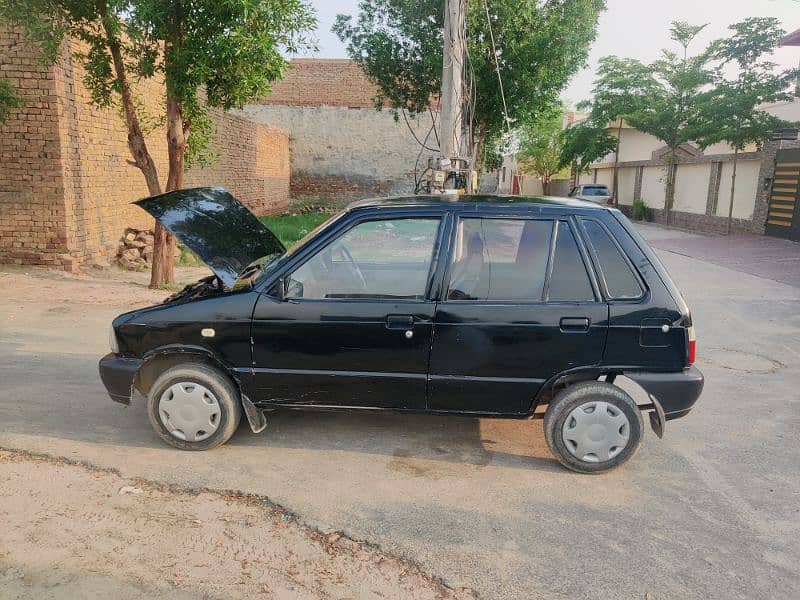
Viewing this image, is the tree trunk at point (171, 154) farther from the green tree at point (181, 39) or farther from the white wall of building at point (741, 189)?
the white wall of building at point (741, 189)

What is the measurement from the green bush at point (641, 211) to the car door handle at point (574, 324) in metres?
29.2

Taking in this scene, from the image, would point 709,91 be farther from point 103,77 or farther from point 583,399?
point 583,399

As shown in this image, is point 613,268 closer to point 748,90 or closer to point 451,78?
point 451,78

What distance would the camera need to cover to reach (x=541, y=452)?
173 inches

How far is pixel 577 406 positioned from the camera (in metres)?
3.95

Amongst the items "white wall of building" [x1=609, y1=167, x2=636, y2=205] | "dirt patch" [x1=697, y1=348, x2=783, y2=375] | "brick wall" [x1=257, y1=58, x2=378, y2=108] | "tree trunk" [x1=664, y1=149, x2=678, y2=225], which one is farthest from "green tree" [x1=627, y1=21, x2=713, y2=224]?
"dirt patch" [x1=697, y1=348, x2=783, y2=375]

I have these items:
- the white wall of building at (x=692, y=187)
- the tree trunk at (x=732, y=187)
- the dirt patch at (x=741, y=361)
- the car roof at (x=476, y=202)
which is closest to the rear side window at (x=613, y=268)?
the car roof at (x=476, y=202)

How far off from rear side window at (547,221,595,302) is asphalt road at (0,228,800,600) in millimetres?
1142

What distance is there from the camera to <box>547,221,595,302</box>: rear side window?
393 centimetres

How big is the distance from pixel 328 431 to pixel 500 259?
1786mm

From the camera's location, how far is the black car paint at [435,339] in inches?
153

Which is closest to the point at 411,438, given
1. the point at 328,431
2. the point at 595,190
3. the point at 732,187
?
the point at 328,431

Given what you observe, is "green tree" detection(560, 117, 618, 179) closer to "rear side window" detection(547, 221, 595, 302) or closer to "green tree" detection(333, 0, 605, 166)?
"green tree" detection(333, 0, 605, 166)

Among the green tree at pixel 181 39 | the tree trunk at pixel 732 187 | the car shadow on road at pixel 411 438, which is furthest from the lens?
the tree trunk at pixel 732 187
